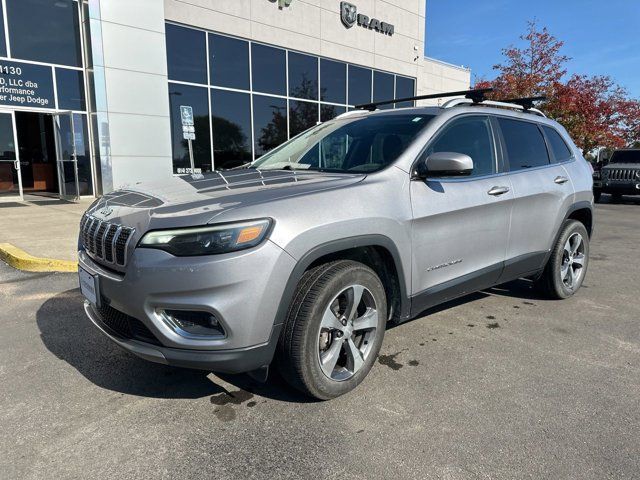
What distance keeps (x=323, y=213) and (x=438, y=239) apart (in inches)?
41.4

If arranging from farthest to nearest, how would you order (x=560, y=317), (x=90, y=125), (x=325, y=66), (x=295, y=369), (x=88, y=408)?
(x=325, y=66) < (x=90, y=125) < (x=560, y=317) < (x=88, y=408) < (x=295, y=369)

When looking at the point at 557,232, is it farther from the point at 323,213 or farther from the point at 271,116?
the point at 271,116

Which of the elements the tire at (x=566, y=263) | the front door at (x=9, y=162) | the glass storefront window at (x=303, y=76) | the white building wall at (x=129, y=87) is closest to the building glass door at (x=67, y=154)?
the white building wall at (x=129, y=87)

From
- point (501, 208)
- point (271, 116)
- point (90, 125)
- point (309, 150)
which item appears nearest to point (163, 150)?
point (90, 125)

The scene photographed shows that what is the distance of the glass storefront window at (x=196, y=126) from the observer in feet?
43.8

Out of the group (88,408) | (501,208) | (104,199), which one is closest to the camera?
(88,408)

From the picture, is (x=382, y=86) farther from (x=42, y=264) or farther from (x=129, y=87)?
(x=42, y=264)

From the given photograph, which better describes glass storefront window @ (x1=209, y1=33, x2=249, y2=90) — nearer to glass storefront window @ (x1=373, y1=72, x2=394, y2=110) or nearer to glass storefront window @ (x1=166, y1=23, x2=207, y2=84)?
glass storefront window @ (x1=166, y1=23, x2=207, y2=84)

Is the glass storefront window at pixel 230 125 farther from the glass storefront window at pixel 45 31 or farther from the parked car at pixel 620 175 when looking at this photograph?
the parked car at pixel 620 175

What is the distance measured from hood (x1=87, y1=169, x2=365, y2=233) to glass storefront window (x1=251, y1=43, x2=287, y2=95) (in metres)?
12.5

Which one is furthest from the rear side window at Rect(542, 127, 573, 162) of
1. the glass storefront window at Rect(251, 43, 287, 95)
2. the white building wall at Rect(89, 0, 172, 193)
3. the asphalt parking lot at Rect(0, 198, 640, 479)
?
the glass storefront window at Rect(251, 43, 287, 95)

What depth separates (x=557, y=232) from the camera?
4.53 m

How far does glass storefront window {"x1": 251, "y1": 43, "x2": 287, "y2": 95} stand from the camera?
49.0 feet

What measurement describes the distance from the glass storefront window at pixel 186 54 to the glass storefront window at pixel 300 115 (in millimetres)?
3408
